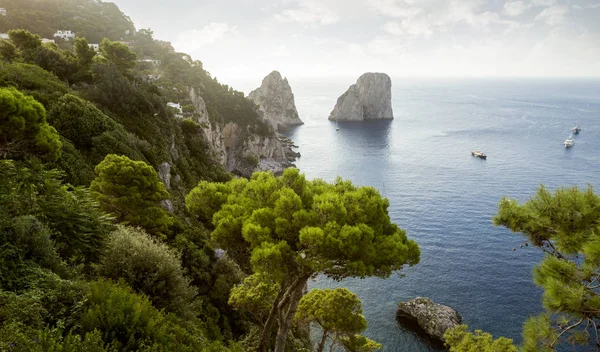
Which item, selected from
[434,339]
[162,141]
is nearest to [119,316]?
[162,141]

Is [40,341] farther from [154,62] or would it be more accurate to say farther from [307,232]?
[154,62]

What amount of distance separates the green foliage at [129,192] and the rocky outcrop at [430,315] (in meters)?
28.8

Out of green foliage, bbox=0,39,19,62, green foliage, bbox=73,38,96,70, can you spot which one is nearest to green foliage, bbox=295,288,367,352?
green foliage, bbox=73,38,96,70

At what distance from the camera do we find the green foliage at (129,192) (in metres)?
Result: 19.2

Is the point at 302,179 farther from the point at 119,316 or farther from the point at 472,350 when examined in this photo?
the point at 472,350

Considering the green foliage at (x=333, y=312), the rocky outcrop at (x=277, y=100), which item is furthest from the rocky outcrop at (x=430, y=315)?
the rocky outcrop at (x=277, y=100)

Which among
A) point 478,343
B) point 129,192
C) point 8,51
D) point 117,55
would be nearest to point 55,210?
point 129,192

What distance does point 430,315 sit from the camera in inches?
1398

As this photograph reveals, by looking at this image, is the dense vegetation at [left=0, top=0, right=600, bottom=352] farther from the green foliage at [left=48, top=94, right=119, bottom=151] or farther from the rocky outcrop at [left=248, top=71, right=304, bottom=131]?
the rocky outcrop at [left=248, top=71, right=304, bottom=131]

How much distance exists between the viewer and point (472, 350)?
2067 cm

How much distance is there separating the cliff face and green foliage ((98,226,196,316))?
4357cm

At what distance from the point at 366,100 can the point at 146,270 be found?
159 m

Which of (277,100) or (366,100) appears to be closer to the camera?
(277,100)

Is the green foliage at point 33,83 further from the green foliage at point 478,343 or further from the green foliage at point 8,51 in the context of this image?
the green foliage at point 478,343
